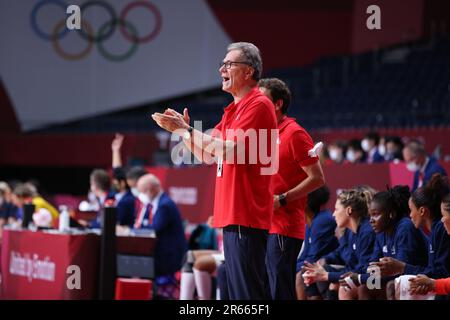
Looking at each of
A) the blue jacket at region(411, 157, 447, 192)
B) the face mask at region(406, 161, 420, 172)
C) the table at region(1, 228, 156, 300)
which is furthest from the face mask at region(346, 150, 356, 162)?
the table at region(1, 228, 156, 300)

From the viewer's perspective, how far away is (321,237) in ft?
23.3

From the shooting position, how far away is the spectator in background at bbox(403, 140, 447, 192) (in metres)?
9.23

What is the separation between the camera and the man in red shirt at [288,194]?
5.43 meters

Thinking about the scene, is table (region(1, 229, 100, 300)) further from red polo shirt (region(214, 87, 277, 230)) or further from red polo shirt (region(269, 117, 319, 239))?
red polo shirt (region(214, 87, 277, 230))

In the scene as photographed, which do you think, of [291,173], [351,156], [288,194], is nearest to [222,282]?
[291,173]

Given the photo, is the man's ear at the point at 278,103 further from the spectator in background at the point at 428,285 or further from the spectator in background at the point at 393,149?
the spectator in background at the point at 393,149

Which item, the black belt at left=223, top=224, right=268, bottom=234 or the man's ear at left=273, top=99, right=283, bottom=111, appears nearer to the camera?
the black belt at left=223, top=224, right=268, bottom=234

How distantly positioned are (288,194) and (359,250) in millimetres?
1327

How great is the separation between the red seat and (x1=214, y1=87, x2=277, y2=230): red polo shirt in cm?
400

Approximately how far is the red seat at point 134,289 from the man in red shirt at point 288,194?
3.24 m

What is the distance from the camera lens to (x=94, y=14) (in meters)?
23.7

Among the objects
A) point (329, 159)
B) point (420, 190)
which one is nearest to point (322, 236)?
point (420, 190)
